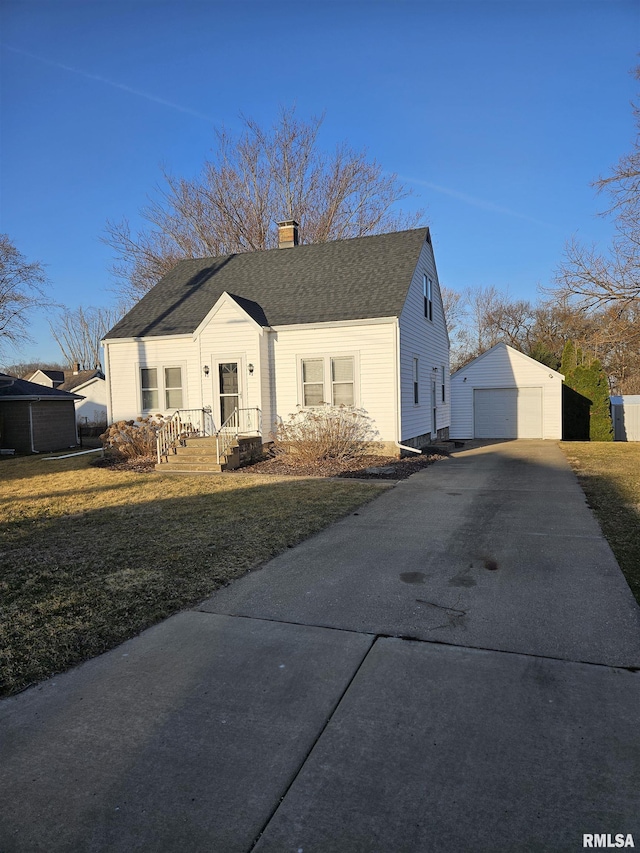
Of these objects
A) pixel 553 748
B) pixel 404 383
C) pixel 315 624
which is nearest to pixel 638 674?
pixel 553 748

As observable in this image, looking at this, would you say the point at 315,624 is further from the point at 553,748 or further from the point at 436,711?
the point at 553,748

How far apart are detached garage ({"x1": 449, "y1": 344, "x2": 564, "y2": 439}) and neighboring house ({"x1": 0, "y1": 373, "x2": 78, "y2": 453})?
1651 cm

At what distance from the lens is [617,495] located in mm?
9094

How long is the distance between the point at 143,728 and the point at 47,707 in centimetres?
63

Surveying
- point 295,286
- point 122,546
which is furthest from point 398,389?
point 122,546

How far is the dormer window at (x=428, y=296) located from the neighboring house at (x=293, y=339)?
0.11ft

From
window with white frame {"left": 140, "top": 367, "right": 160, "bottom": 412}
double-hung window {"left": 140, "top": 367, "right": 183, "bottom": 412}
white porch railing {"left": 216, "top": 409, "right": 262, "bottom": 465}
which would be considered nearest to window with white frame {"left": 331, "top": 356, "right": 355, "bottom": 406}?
white porch railing {"left": 216, "top": 409, "right": 262, "bottom": 465}

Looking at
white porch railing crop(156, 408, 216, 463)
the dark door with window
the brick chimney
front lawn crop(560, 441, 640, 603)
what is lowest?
front lawn crop(560, 441, 640, 603)

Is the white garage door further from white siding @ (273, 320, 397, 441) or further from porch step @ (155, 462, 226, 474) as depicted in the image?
porch step @ (155, 462, 226, 474)

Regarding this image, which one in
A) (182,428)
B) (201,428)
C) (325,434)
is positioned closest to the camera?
(325,434)

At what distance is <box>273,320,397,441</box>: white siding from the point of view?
14.4 m

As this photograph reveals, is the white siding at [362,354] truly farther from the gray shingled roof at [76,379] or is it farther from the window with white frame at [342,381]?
the gray shingled roof at [76,379]

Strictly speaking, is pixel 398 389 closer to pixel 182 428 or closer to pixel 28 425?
pixel 182 428

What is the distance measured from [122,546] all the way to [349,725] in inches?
169
